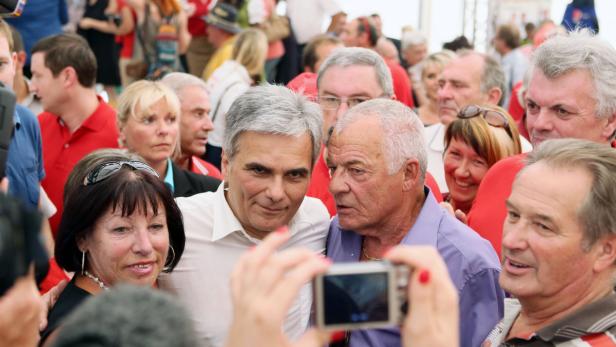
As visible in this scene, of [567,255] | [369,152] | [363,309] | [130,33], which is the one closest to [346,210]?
[369,152]

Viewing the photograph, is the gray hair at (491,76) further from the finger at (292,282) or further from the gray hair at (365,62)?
the finger at (292,282)

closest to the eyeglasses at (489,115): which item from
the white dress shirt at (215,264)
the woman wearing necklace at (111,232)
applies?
the white dress shirt at (215,264)

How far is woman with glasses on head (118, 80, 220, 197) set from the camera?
5.16 m

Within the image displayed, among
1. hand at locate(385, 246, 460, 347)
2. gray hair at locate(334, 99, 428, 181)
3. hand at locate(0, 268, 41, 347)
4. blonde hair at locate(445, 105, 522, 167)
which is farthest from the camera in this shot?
blonde hair at locate(445, 105, 522, 167)

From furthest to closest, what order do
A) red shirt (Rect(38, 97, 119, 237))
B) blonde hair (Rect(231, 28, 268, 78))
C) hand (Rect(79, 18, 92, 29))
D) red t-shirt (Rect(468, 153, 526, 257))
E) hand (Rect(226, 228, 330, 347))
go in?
hand (Rect(79, 18, 92, 29)), blonde hair (Rect(231, 28, 268, 78)), red shirt (Rect(38, 97, 119, 237)), red t-shirt (Rect(468, 153, 526, 257)), hand (Rect(226, 228, 330, 347))

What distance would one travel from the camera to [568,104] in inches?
152

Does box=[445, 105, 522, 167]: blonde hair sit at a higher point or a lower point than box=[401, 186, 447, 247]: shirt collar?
lower

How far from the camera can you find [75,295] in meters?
3.12

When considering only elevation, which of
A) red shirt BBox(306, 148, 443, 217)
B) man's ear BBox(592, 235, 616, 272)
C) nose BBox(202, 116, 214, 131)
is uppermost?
man's ear BBox(592, 235, 616, 272)

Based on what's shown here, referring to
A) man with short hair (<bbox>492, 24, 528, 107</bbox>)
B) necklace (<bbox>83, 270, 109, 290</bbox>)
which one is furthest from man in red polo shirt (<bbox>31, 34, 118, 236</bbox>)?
man with short hair (<bbox>492, 24, 528, 107</bbox>)

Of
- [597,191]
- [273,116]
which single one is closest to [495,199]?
[273,116]

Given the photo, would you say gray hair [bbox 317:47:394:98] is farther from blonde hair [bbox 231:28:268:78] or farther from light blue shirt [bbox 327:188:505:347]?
blonde hair [bbox 231:28:268:78]

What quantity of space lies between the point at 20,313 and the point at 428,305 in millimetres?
851

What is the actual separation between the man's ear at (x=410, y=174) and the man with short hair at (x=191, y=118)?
2.58 meters
